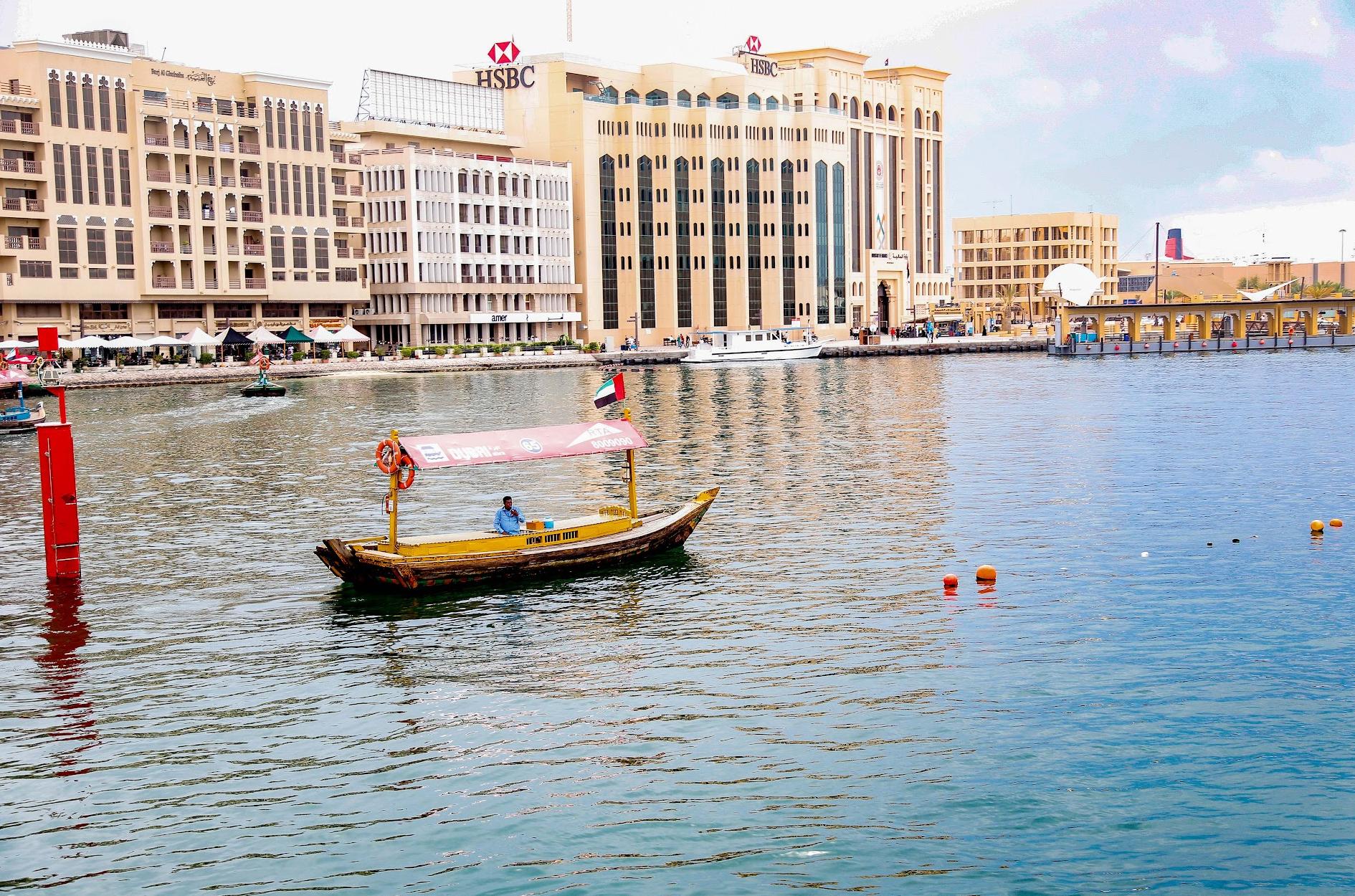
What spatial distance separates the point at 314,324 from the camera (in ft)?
536

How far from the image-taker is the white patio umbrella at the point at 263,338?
489 ft

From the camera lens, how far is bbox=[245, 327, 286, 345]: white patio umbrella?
14912cm

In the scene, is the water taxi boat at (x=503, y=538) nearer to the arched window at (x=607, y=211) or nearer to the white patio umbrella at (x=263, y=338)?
the white patio umbrella at (x=263, y=338)

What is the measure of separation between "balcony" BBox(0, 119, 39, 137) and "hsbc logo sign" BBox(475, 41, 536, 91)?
74.4 metres

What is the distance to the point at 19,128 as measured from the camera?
436 feet

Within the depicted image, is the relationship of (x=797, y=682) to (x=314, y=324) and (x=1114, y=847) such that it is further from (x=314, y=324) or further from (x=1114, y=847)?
(x=314, y=324)

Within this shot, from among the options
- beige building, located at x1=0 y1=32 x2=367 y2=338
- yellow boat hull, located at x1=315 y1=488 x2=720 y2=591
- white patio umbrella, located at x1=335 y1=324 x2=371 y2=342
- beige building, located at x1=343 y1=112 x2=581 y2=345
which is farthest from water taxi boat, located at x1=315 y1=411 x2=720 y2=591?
beige building, located at x1=343 y1=112 x2=581 y2=345

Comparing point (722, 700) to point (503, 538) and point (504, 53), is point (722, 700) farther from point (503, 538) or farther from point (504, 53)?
point (504, 53)

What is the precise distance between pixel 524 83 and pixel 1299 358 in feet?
340

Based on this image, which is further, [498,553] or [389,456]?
[389,456]

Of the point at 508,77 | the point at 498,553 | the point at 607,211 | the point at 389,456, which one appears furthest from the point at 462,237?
the point at 498,553

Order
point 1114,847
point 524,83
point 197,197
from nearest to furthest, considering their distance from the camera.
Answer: point 1114,847 → point 197,197 → point 524,83

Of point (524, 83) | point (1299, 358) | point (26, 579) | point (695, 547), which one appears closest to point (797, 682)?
point (695, 547)

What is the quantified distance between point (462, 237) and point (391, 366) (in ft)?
97.8
